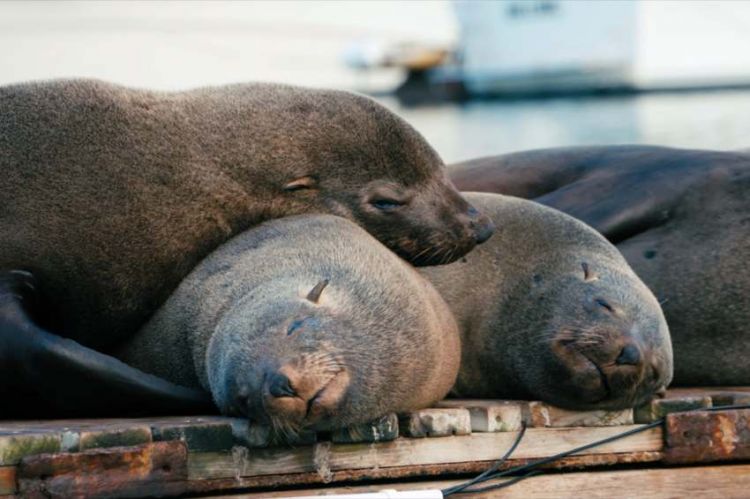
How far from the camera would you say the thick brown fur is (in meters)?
6.35

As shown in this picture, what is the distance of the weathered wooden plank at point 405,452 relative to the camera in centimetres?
535

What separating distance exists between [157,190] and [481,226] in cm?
123

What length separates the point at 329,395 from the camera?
516cm

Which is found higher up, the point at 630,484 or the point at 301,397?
the point at 301,397

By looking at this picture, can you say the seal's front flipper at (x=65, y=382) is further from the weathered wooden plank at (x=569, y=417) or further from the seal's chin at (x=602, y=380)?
the seal's chin at (x=602, y=380)

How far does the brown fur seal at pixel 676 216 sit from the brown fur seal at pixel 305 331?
1.59 meters

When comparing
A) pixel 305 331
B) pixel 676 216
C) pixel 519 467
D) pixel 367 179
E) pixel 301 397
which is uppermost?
pixel 367 179

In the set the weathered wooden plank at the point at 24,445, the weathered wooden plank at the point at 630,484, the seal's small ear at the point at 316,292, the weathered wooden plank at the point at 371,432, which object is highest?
the seal's small ear at the point at 316,292

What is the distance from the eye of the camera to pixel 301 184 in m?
6.71

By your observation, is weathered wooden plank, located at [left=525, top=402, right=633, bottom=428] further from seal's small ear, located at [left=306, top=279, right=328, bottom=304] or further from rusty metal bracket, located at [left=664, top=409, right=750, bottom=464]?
seal's small ear, located at [left=306, top=279, right=328, bottom=304]

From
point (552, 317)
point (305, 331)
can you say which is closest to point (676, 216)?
point (552, 317)

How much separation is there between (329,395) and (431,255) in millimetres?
1690

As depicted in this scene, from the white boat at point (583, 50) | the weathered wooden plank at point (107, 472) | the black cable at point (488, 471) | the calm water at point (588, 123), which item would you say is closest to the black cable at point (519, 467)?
the black cable at point (488, 471)

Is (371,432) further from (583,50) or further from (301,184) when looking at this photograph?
(583,50)
